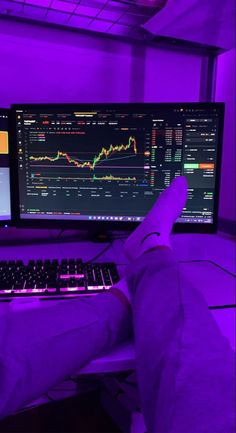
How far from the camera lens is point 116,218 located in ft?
3.16

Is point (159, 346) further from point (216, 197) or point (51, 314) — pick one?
point (216, 197)

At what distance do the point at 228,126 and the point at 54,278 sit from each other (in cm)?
84

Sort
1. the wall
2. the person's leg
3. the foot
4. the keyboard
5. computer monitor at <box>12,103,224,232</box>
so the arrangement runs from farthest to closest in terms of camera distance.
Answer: the wall
computer monitor at <box>12,103,224,232</box>
the foot
the keyboard
the person's leg

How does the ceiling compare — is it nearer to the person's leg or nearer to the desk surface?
the desk surface

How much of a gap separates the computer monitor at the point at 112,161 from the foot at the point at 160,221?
0.18 feet

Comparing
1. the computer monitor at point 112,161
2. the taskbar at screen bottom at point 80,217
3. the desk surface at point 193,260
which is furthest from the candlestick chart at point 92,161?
the desk surface at point 193,260

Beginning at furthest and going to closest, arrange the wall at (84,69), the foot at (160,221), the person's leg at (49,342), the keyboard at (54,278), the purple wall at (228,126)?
the purple wall at (228,126) < the wall at (84,69) < the foot at (160,221) < the keyboard at (54,278) < the person's leg at (49,342)

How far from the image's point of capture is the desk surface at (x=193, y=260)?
0.55 meters

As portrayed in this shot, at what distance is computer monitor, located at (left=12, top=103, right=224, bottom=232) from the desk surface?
85 mm

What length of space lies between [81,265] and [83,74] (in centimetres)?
65

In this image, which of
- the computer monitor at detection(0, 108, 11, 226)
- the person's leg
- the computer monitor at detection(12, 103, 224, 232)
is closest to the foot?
the computer monitor at detection(12, 103, 224, 232)

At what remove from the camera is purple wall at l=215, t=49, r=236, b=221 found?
1184 mm

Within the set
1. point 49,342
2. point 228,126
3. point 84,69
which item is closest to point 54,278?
point 49,342

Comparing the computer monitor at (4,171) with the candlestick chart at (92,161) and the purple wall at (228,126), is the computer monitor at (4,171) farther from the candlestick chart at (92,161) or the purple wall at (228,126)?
the purple wall at (228,126)
